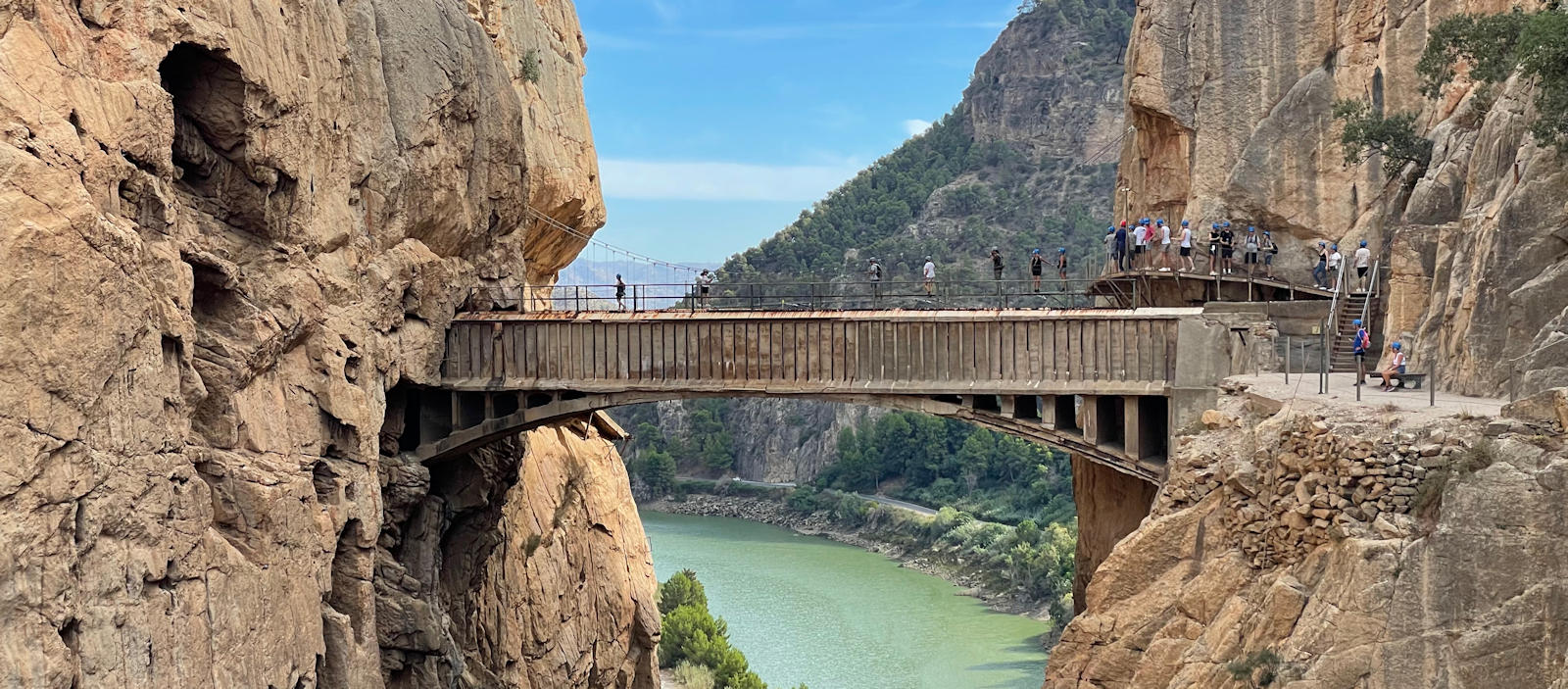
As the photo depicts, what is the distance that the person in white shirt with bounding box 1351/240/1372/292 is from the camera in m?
26.7

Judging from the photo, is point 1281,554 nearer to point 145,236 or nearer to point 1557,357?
point 1557,357

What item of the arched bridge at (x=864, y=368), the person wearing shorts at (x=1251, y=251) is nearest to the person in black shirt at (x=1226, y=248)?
the person wearing shorts at (x=1251, y=251)

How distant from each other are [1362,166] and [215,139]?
22.5m

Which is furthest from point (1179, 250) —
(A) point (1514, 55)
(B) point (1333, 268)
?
(A) point (1514, 55)

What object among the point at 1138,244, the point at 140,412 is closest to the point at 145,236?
the point at 140,412

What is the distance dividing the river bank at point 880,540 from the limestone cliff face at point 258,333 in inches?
1388

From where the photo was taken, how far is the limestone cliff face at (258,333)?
16359 millimetres

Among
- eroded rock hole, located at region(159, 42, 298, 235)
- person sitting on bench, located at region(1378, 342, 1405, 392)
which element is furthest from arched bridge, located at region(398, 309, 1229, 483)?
eroded rock hole, located at region(159, 42, 298, 235)

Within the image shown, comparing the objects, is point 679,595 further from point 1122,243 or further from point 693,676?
point 1122,243

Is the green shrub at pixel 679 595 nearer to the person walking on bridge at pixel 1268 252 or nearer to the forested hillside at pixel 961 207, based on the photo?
the person walking on bridge at pixel 1268 252

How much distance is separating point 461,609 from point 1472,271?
19424 mm

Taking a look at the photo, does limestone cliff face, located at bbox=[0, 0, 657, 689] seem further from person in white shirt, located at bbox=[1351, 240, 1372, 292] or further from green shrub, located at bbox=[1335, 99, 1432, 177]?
green shrub, located at bbox=[1335, 99, 1432, 177]

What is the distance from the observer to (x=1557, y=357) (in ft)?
55.7

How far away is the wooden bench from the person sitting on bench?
2.5 inches
